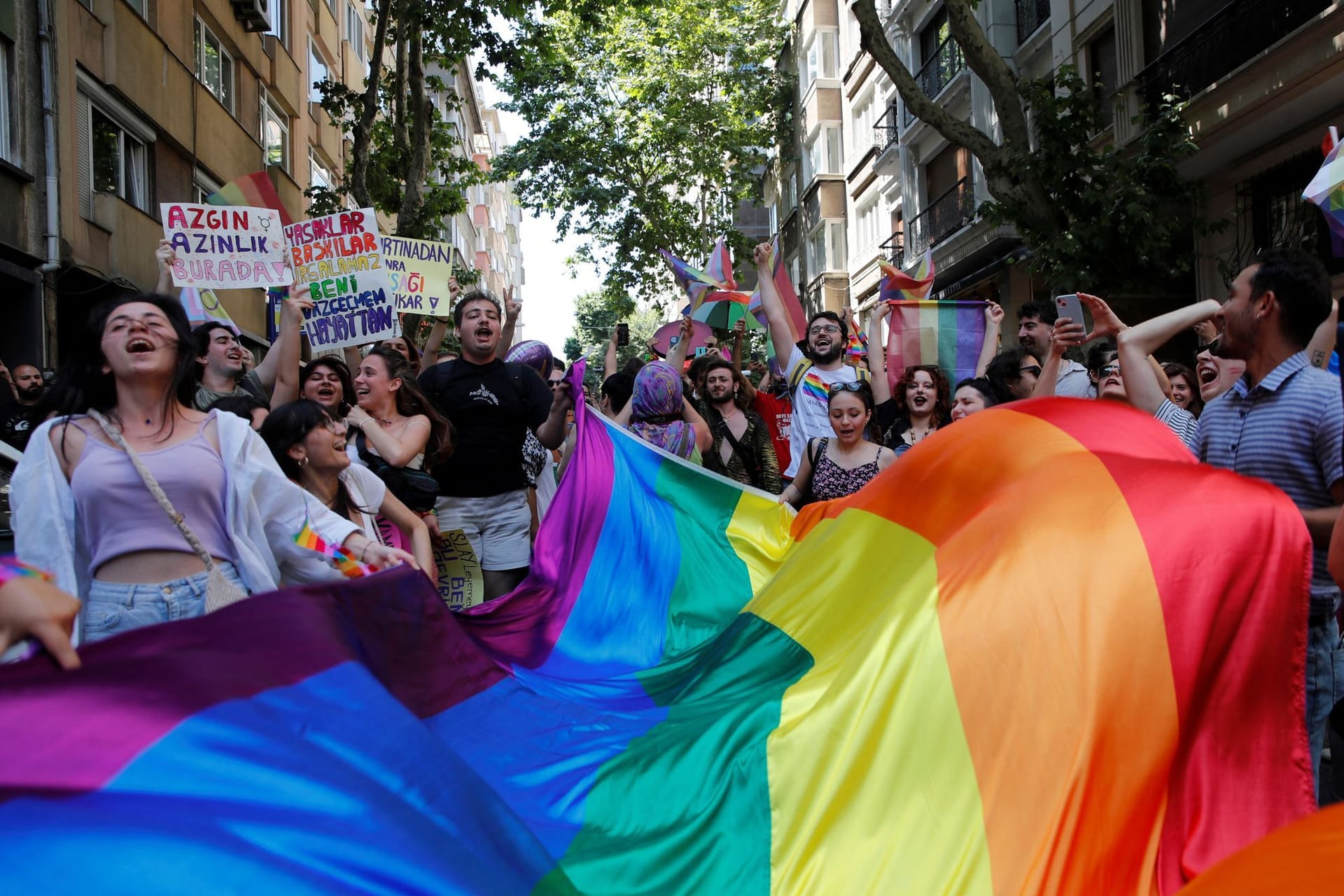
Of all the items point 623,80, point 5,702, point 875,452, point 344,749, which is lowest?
point 344,749

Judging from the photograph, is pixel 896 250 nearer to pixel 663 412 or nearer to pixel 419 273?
pixel 419 273

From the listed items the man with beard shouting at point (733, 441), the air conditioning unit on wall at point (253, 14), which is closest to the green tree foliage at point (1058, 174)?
the man with beard shouting at point (733, 441)

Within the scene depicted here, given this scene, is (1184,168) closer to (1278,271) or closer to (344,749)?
(1278,271)

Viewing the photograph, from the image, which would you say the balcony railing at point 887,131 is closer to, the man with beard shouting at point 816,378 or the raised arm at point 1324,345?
the man with beard shouting at point 816,378

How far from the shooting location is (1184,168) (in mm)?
16781

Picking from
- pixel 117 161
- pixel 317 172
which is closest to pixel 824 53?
pixel 317 172

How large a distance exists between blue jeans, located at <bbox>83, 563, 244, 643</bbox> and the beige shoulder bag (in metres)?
0.05

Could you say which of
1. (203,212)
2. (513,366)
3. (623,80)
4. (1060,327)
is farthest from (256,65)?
(1060,327)

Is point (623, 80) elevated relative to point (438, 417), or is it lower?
elevated

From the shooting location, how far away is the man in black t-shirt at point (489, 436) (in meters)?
6.15

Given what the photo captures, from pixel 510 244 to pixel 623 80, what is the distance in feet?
327

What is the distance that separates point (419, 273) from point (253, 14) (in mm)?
12989

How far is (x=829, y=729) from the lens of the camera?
2992 mm

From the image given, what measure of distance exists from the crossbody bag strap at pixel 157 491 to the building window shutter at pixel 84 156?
12.8m
